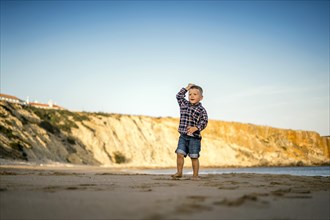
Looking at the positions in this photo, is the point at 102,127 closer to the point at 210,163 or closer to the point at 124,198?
the point at 210,163

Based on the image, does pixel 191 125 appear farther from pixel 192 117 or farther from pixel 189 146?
pixel 189 146

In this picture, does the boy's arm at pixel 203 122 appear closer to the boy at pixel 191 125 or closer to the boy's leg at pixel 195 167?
the boy at pixel 191 125

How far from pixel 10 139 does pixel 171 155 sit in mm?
21245

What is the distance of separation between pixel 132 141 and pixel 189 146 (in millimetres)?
32034

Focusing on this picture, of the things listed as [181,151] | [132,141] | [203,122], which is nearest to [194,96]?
[203,122]

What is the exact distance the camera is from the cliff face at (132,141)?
23.6 meters

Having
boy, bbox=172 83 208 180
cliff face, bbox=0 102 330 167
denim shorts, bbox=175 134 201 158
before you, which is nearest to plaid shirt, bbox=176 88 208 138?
boy, bbox=172 83 208 180

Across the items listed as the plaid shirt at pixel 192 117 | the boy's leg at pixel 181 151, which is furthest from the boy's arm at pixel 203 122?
the boy's leg at pixel 181 151

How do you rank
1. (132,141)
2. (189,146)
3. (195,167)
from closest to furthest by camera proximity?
(195,167) < (189,146) < (132,141)

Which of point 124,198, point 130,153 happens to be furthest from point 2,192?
point 130,153

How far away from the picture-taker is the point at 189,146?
5164 mm

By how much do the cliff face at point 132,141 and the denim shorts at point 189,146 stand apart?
1565 cm

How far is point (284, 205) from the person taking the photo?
2139mm

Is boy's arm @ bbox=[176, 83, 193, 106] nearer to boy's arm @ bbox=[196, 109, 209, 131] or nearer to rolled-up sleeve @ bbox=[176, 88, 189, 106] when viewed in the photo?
rolled-up sleeve @ bbox=[176, 88, 189, 106]
